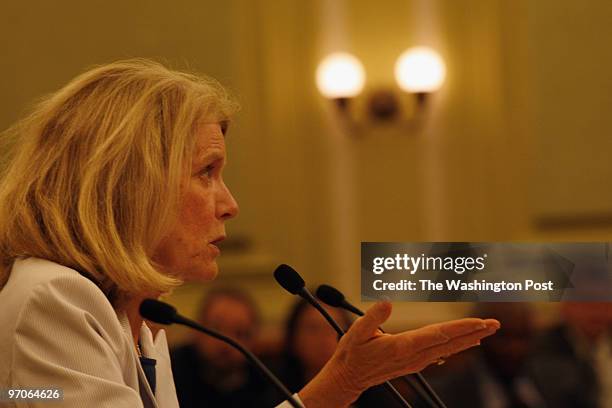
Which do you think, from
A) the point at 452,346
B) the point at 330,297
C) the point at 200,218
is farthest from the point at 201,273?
the point at 452,346

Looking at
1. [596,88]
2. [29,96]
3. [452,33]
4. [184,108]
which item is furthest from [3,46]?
[184,108]

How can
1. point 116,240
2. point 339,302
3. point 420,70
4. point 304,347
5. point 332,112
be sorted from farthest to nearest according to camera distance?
point 332,112, point 420,70, point 304,347, point 339,302, point 116,240

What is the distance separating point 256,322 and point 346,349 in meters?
2.10

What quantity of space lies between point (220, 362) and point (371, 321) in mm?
2092

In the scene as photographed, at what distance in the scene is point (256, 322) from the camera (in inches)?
147

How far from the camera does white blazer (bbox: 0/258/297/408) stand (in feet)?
4.68

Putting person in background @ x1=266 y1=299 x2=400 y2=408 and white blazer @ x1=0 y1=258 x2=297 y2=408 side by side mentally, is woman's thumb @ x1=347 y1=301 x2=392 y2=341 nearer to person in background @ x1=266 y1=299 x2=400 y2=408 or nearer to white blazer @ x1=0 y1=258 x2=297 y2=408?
white blazer @ x1=0 y1=258 x2=297 y2=408

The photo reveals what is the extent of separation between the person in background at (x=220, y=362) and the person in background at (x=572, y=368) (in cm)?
88

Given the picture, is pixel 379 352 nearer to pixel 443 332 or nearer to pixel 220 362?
pixel 443 332

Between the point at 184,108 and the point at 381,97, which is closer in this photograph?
the point at 184,108

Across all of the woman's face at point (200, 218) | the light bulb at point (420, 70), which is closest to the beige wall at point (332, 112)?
the light bulb at point (420, 70)

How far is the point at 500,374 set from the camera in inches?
125

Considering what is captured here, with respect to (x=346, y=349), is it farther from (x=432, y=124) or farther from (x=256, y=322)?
(x=432, y=124)

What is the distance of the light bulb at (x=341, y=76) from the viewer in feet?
14.7
